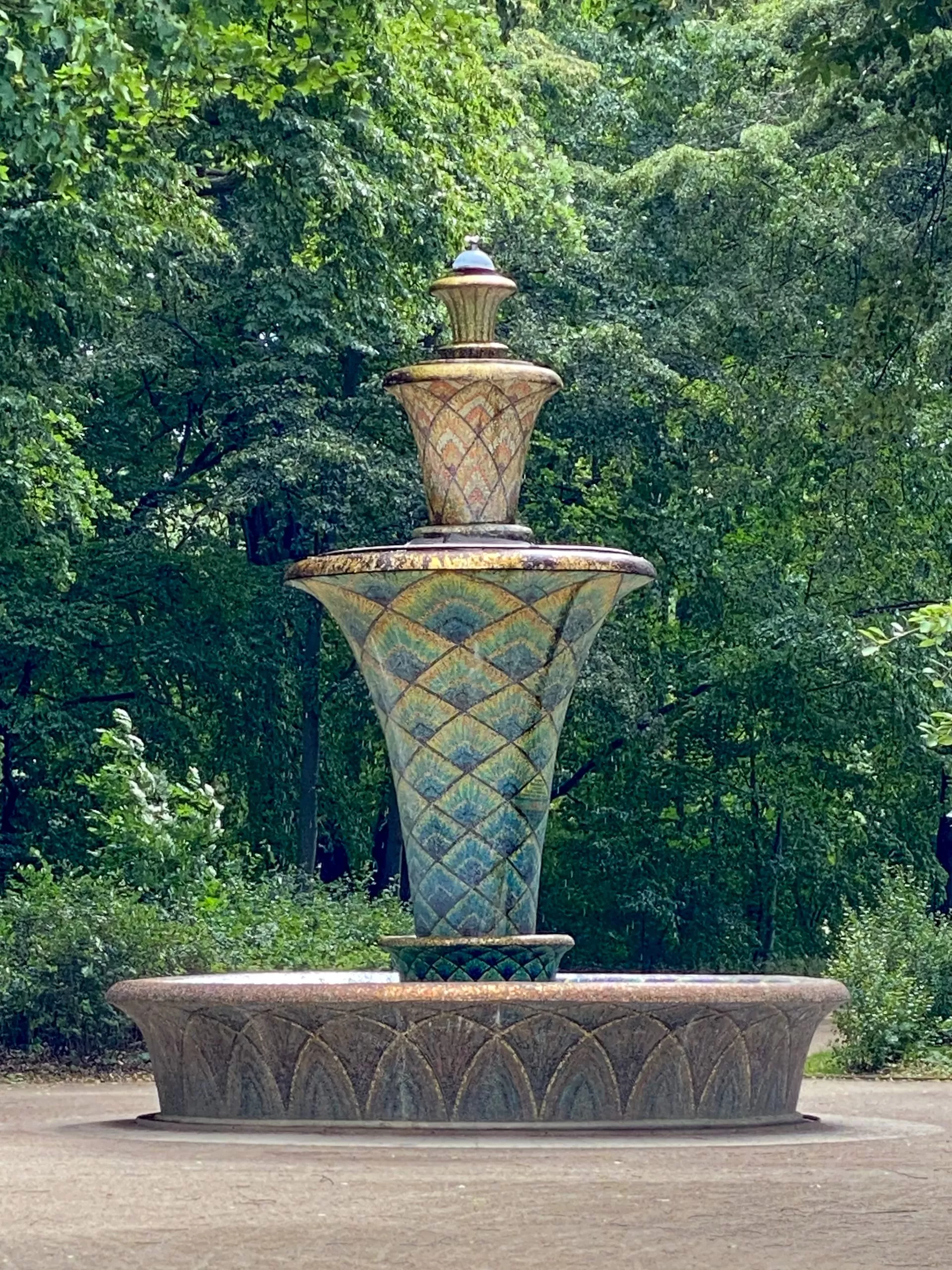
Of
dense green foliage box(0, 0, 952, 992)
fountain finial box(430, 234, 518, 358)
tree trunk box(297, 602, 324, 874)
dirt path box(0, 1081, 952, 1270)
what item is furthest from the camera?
tree trunk box(297, 602, 324, 874)

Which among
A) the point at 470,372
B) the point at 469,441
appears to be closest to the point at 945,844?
the point at 469,441

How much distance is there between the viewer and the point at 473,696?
35.8ft

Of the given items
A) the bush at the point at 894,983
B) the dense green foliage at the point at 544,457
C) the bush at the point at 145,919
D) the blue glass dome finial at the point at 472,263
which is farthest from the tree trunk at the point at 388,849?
the blue glass dome finial at the point at 472,263

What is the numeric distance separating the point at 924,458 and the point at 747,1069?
18.5 m

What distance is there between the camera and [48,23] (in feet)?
35.8

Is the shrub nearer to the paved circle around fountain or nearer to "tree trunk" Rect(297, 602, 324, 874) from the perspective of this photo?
the paved circle around fountain

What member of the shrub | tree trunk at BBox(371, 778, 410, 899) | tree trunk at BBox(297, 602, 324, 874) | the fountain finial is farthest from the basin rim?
tree trunk at BBox(371, 778, 410, 899)

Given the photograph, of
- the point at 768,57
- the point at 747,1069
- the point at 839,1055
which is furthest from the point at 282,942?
the point at 768,57

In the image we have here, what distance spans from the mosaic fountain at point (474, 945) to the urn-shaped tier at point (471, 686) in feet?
0.04

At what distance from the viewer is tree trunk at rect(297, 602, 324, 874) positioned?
28.5m

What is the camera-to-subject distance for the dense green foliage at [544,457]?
21.1 m

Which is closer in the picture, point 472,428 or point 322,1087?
point 322,1087

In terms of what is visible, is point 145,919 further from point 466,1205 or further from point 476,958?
point 466,1205

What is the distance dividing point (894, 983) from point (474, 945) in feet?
22.1
